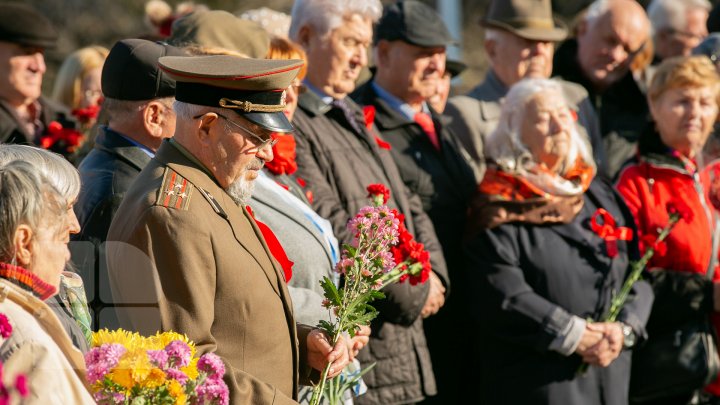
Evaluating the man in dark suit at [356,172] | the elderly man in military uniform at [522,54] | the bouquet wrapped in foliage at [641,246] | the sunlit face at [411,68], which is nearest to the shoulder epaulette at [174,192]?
the man in dark suit at [356,172]

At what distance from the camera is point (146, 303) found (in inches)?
134

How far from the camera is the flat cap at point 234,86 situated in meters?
3.56

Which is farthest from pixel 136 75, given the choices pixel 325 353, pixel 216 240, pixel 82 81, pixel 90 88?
pixel 82 81

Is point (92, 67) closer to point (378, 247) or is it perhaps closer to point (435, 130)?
point (435, 130)

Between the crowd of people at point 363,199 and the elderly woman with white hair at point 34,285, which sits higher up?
the elderly woman with white hair at point 34,285

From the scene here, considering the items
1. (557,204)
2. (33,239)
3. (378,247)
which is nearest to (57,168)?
(33,239)

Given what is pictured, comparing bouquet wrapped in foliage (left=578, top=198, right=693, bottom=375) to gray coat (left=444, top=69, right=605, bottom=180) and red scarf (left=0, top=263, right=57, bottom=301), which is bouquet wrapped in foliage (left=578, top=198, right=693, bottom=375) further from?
A: red scarf (left=0, top=263, right=57, bottom=301)

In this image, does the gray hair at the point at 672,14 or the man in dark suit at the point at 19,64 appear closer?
the man in dark suit at the point at 19,64

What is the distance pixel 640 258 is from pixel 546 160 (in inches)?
27.4

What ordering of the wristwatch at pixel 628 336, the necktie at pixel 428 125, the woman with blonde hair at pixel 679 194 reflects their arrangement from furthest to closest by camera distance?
the necktie at pixel 428 125 → the woman with blonde hair at pixel 679 194 → the wristwatch at pixel 628 336

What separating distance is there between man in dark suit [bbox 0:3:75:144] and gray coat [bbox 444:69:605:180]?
2296 mm

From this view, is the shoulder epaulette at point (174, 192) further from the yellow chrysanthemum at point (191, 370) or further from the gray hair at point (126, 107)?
the gray hair at point (126, 107)

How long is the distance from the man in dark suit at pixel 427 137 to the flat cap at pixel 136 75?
190cm

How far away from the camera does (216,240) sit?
137 inches
